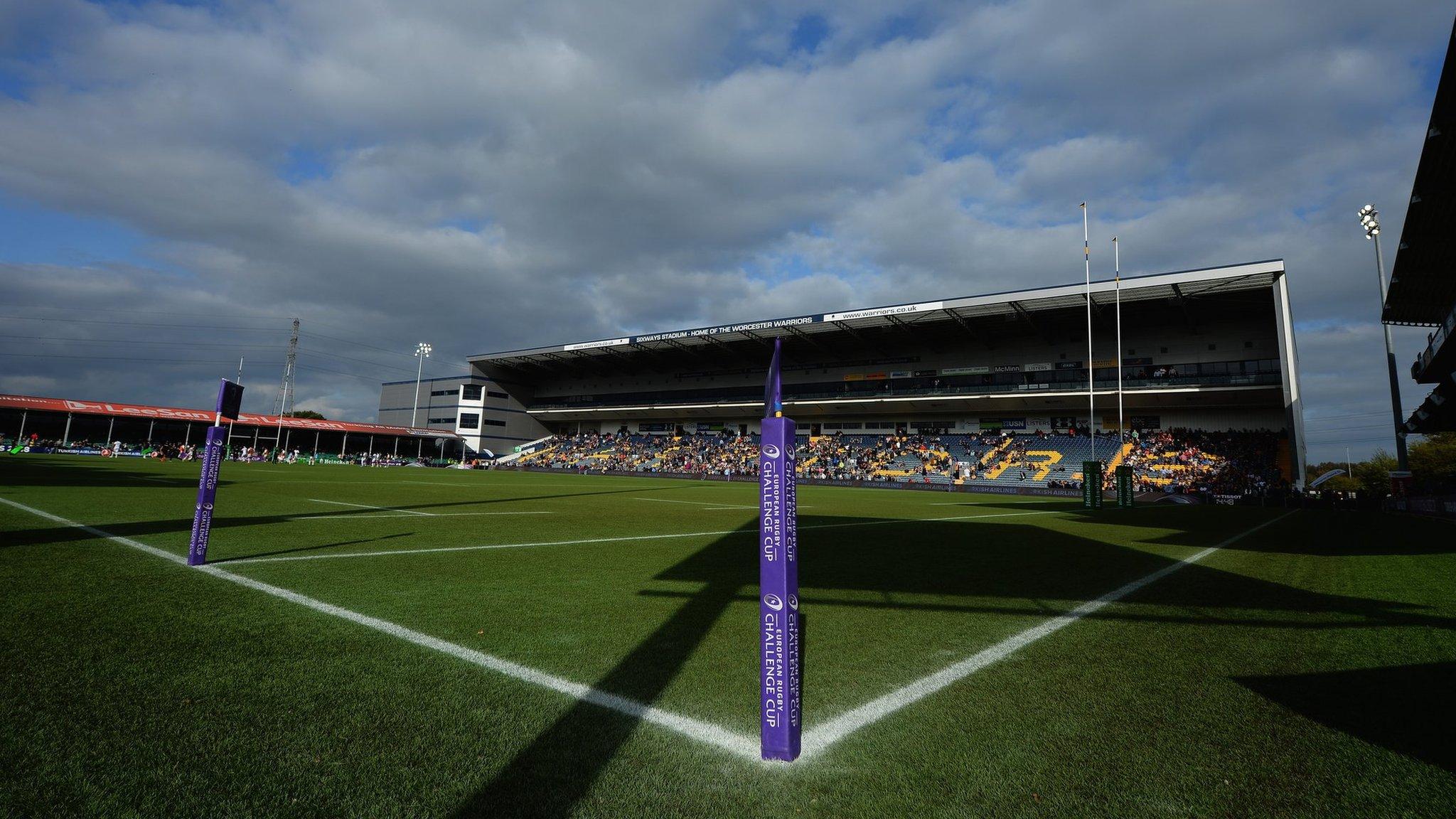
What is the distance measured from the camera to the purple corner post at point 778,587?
2547 millimetres

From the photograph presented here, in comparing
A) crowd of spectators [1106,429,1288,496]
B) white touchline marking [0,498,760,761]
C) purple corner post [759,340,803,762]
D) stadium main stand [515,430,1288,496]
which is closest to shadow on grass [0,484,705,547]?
white touchline marking [0,498,760,761]

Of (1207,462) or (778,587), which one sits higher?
(1207,462)

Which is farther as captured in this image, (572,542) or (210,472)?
(572,542)

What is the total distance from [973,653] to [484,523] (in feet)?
31.0

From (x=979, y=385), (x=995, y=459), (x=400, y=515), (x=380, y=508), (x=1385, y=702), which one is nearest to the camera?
(x=1385, y=702)

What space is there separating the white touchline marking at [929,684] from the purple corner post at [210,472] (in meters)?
6.21

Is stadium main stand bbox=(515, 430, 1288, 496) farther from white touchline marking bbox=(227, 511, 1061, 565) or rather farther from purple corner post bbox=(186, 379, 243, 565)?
purple corner post bbox=(186, 379, 243, 565)

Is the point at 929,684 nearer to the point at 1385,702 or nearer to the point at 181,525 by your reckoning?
the point at 1385,702

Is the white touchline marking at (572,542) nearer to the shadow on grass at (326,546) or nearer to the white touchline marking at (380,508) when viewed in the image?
the shadow on grass at (326,546)

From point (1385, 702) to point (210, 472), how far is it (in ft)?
30.3

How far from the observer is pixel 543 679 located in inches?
130

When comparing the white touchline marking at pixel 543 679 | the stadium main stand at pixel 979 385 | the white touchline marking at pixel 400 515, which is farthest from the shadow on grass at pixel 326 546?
the stadium main stand at pixel 979 385

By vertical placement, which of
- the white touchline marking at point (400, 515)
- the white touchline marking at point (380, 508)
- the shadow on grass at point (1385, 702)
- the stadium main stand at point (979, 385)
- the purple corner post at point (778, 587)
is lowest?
the white touchline marking at point (400, 515)

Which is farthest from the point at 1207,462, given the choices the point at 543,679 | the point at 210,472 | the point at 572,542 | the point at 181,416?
the point at 181,416
